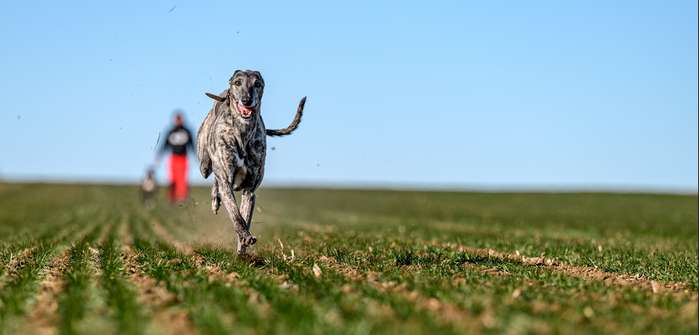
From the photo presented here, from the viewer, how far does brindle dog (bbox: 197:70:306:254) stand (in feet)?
41.9

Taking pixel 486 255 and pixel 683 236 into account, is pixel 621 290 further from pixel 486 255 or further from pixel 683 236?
pixel 683 236

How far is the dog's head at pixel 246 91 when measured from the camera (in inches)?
498

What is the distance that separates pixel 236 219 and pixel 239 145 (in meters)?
1.03

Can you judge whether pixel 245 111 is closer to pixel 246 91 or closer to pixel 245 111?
pixel 245 111

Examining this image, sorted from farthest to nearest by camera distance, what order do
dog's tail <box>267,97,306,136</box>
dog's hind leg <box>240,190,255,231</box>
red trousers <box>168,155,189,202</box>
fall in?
red trousers <box>168,155,189,202</box> < dog's tail <box>267,97,306,136</box> < dog's hind leg <box>240,190,255,231</box>

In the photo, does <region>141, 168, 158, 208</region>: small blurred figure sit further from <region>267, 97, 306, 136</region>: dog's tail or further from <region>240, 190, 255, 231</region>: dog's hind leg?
<region>240, 190, 255, 231</region>: dog's hind leg

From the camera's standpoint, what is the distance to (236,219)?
1303cm

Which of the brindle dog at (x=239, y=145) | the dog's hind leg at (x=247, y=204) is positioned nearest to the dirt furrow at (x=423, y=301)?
the brindle dog at (x=239, y=145)

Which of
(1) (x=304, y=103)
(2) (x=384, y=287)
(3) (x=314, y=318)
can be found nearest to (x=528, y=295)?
(2) (x=384, y=287)

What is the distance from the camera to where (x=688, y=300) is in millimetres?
9234

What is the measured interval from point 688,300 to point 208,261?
6.63m

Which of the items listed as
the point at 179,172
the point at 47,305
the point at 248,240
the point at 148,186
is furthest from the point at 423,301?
the point at 148,186

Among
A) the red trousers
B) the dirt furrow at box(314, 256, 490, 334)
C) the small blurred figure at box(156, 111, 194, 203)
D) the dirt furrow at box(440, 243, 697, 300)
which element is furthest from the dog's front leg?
the red trousers

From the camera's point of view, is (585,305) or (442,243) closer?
(585,305)
